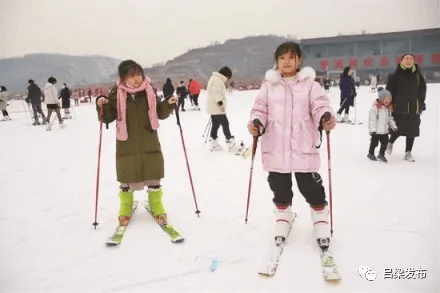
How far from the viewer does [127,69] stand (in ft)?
7.96

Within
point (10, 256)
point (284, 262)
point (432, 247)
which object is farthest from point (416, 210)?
point (10, 256)

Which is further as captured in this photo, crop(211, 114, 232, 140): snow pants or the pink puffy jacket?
crop(211, 114, 232, 140): snow pants

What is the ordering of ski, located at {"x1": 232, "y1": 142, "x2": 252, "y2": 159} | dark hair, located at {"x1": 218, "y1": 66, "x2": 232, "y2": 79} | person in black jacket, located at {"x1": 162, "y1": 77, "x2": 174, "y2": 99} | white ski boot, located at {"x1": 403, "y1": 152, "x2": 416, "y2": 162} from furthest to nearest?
person in black jacket, located at {"x1": 162, "y1": 77, "x2": 174, "y2": 99} < dark hair, located at {"x1": 218, "y1": 66, "x2": 232, "y2": 79} < ski, located at {"x1": 232, "y1": 142, "x2": 252, "y2": 159} < white ski boot, located at {"x1": 403, "y1": 152, "x2": 416, "y2": 162}

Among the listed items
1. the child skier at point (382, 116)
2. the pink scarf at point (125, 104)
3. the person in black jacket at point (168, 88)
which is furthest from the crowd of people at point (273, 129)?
the person in black jacket at point (168, 88)

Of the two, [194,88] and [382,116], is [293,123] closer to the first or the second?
[382,116]

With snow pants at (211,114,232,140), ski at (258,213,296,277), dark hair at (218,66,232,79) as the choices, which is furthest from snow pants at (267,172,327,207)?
dark hair at (218,66,232,79)

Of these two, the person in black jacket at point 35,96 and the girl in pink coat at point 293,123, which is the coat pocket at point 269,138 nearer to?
the girl in pink coat at point 293,123

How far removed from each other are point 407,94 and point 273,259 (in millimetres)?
3060

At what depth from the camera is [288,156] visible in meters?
2.20

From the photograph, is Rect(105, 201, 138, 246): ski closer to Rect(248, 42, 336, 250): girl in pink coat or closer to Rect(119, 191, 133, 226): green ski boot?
Rect(119, 191, 133, 226): green ski boot

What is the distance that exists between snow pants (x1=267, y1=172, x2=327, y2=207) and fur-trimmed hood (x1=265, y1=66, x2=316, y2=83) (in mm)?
615

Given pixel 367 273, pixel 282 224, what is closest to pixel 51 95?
pixel 282 224

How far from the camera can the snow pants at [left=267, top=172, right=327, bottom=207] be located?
2.24 metres

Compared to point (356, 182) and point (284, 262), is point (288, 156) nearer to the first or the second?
point (284, 262)
